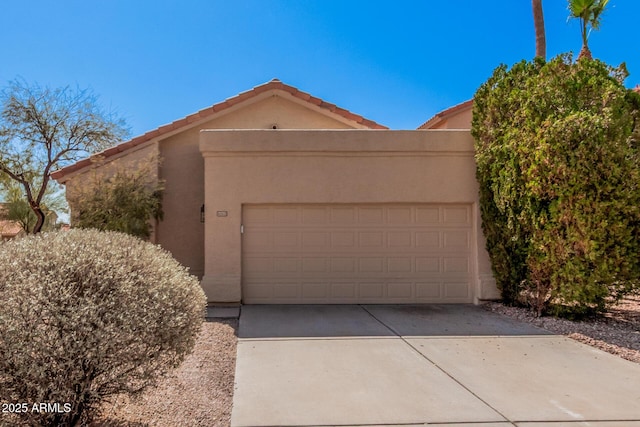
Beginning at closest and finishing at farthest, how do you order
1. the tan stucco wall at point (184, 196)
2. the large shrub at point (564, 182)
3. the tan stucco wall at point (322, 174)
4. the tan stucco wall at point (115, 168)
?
the large shrub at point (564, 182) < the tan stucco wall at point (322, 174) < the tan stucco wall at point (115, 168) < the tan stucco wall at point (184, 196)

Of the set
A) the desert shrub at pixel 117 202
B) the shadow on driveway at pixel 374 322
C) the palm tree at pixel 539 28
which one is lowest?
the shadow on driveway at pixel 374 322

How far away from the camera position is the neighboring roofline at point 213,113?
11336mm

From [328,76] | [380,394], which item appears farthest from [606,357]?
[328,76]

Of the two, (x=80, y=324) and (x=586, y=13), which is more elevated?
(x=586, y=13)

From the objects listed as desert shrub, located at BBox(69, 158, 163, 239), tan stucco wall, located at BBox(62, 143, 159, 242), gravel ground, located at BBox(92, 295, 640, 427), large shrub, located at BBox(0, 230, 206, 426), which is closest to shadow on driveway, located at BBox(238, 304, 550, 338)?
gravel ground, located at BBox(92, 295, 640, 427)

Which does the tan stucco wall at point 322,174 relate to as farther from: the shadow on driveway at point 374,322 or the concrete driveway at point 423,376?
the concrete driveway at point 423,376

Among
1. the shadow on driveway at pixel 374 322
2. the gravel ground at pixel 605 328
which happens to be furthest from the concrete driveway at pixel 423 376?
the gravel ground at pixel 605 328

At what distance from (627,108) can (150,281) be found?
7944mm

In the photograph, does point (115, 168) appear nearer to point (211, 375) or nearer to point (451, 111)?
point (211, 375)

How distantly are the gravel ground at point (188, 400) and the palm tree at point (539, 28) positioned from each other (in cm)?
1478

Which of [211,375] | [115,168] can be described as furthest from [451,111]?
[211,375]

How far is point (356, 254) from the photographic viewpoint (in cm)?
977

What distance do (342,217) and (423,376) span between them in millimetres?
4979

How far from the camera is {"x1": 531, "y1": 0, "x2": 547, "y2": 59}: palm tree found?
49.4ft
